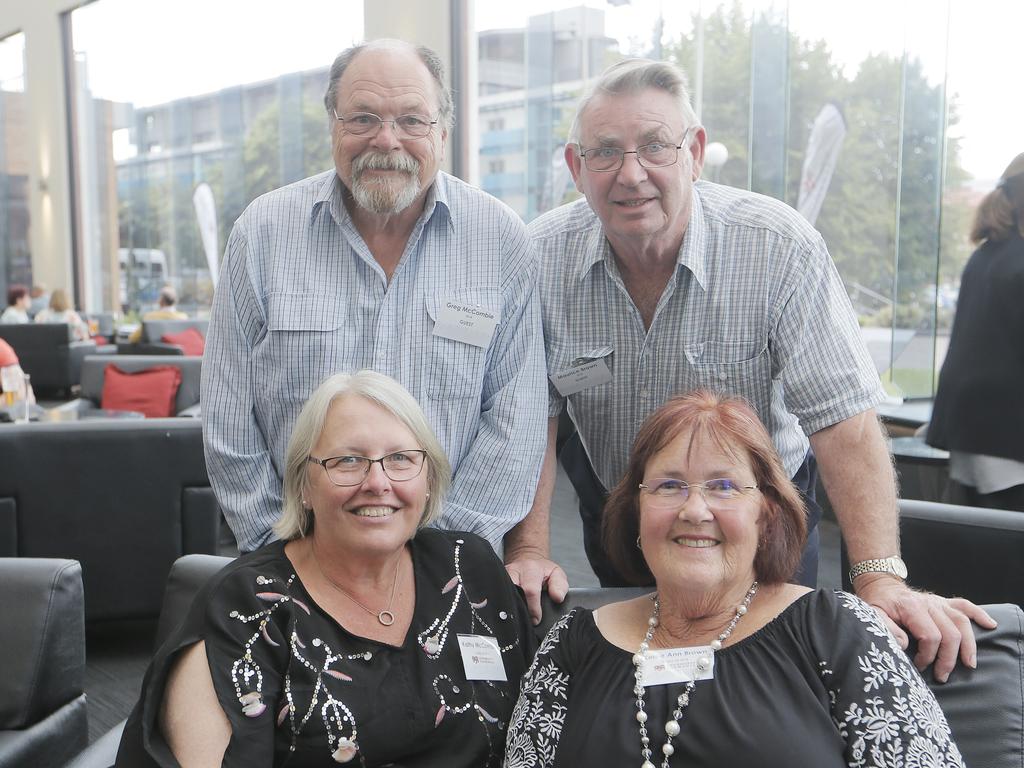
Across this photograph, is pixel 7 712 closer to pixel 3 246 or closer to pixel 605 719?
pixel 605 719

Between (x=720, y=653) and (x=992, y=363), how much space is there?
1876 mm

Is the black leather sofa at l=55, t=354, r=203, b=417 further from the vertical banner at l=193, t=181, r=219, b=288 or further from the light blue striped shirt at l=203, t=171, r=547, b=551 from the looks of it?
the vertical banner at l=193, t=181, r=219, b=288

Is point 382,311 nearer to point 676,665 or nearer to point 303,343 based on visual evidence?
point 303,343

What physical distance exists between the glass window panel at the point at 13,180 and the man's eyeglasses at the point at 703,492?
59.5 ft

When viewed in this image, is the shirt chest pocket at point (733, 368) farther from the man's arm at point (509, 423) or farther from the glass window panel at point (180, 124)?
the glass window panel at point (180, 124)

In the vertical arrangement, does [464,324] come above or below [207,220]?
below

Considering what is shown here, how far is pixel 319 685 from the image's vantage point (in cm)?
176

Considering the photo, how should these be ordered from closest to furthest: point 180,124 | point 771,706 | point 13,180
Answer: point 771,706 < point 180,124 < point 13,180

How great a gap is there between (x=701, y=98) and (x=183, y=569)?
5.66m

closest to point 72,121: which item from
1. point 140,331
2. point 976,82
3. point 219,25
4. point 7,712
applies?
point 219,25

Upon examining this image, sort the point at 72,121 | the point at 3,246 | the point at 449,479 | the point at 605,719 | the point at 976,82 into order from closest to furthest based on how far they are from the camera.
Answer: the point at 605,719, the point at 449,479, the point at 976,82, the point at 72,121, the point at 3,246

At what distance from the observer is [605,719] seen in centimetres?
168

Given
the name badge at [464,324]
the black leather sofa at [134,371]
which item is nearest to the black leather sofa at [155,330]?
the black leather sofa at [134,371]

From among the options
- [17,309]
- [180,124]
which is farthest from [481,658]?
[180,124]
